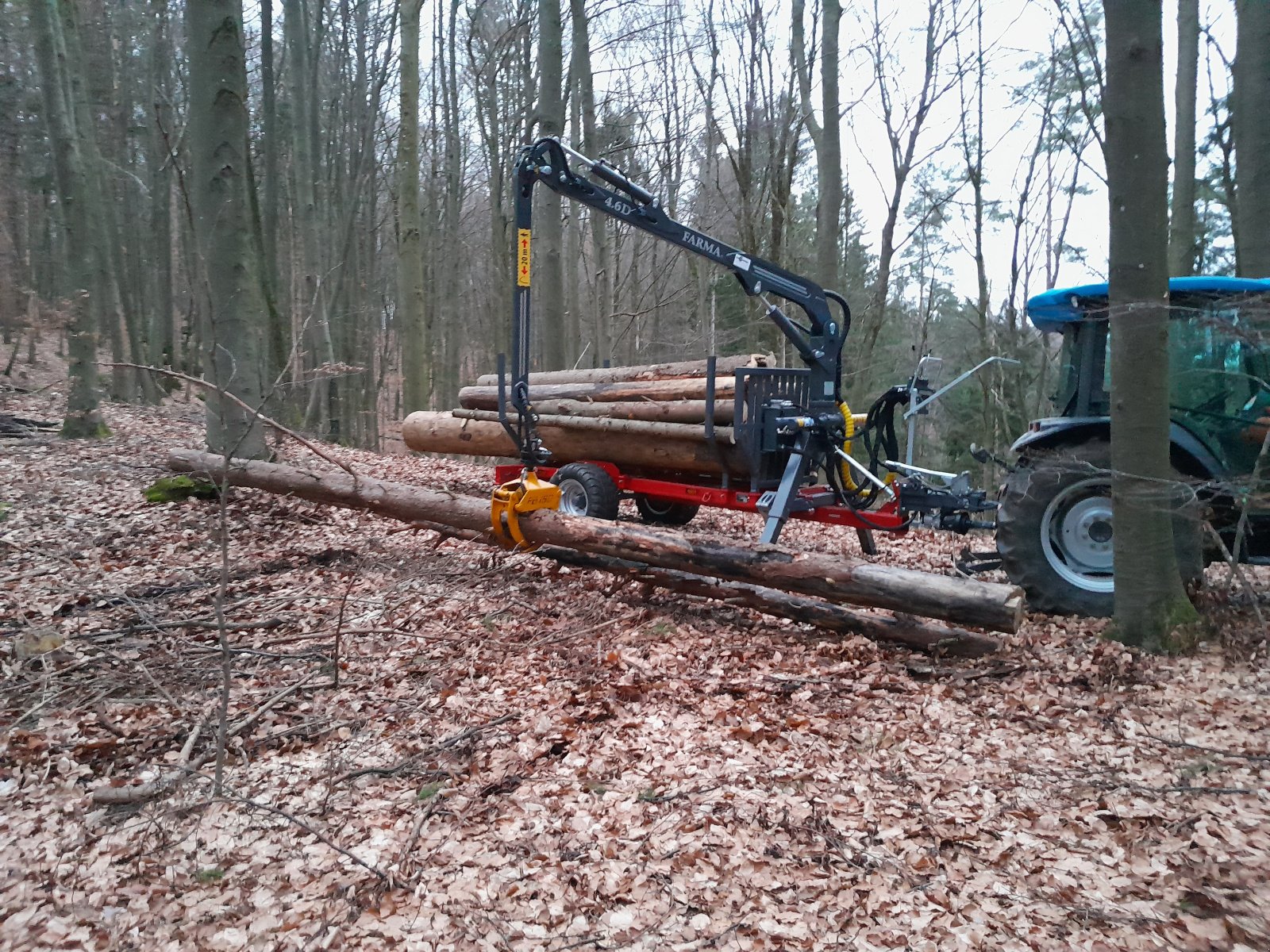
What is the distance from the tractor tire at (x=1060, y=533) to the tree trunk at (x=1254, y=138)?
5460 millimetres

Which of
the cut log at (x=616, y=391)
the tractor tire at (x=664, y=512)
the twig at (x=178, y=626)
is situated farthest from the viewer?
the tractor tire at (x=664, y=512)

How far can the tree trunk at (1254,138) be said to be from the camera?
9.30 meters

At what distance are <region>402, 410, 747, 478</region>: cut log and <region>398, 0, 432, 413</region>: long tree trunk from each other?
445 centimetres

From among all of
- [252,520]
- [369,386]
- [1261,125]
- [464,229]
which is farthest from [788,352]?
[464,229]

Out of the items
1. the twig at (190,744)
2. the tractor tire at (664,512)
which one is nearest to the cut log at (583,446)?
the tractor tire at (664,512)

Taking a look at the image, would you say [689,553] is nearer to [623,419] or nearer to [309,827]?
[623,419]

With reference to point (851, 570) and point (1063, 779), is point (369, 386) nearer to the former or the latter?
point (851, 570)

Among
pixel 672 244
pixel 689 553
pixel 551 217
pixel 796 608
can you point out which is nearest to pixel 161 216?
pixel 551 217

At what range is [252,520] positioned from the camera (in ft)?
26.9

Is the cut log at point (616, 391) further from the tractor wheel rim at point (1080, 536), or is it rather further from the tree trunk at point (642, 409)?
the tractor wheel rim at point (1080, 536)

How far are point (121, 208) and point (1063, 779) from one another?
27.0m

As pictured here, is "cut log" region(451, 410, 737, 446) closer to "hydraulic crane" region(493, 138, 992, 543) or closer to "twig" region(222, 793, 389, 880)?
"hydraulic crane" region(493, 138, 992, 543)

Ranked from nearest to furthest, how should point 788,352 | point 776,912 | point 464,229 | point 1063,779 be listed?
1. point 776,912
2. point 1063,779
3. point 788,352
4. point 464,229

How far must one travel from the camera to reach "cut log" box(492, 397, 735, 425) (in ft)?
25.6
